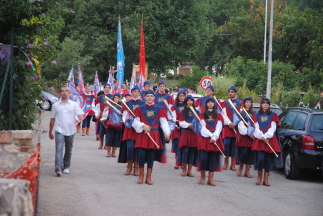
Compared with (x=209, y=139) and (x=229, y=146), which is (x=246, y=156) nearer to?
(x=229, y=146)

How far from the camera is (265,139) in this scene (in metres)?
11.7

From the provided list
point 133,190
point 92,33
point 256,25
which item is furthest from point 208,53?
point 133,190

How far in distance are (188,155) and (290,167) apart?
2.16 meters

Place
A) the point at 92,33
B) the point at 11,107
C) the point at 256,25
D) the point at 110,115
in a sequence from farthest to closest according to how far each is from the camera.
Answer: the point at 256,25
the point at 92,33
the point at 110,115
the point at 11,107

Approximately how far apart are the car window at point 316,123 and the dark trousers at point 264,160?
1.10 metres

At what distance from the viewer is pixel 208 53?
3081 inches

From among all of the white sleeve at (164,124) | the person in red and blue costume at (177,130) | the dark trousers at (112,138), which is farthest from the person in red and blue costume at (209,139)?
the dark trousers at (112,138)

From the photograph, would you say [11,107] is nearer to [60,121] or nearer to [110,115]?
[60,121]

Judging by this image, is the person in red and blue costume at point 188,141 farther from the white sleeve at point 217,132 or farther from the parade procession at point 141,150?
the white sleeve at point 217,132

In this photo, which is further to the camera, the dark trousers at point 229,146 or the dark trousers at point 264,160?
the dark trousers at point 229,146

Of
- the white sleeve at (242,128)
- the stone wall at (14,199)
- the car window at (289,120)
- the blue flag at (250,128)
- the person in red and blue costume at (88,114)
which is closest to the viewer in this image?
the stone wall at (14,199)

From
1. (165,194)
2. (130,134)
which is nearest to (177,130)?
(130,134)

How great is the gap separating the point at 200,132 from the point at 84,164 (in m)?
3.25

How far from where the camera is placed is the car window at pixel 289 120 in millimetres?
13110
